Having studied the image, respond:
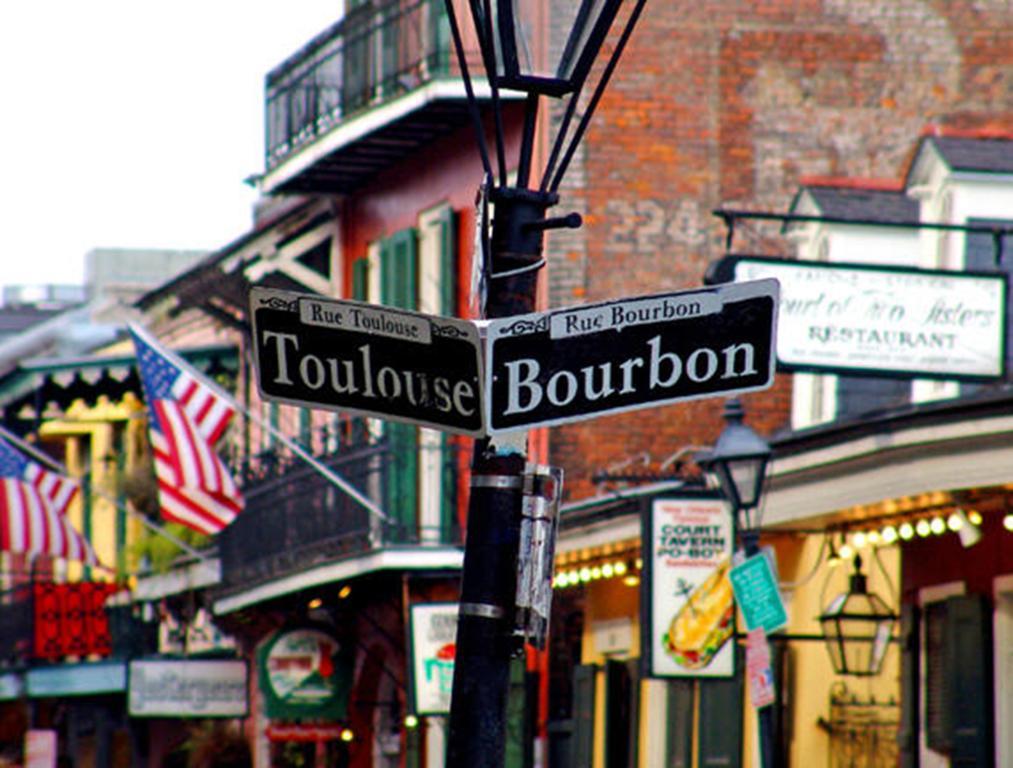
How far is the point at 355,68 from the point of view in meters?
25.1

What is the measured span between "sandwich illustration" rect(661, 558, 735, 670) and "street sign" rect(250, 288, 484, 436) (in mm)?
9965

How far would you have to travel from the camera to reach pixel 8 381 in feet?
139

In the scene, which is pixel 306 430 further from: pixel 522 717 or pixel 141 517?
pixel 522 717

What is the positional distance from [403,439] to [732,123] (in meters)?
3.86

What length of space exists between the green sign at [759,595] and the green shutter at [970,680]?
146 cm

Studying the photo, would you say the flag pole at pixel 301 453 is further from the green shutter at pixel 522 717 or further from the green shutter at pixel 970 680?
the green shutter at pixel 970 680

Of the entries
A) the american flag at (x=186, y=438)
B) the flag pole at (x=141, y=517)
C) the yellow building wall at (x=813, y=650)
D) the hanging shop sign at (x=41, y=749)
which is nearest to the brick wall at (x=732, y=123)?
the yellow building wall at (x=813, y=650)

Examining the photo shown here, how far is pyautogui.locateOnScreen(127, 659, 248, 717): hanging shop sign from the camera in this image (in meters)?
30.3

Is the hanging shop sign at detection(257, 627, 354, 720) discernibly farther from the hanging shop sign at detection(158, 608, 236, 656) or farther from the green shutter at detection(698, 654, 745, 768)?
the green shutter at detection(698, 654, 745, 768)

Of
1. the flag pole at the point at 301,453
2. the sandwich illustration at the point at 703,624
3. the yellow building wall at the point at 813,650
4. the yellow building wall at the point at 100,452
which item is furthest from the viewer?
the yellow building wall at the point at 100,452

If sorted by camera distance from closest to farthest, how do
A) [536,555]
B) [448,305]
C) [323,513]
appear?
[536,555] → [448,305] → [323,513]

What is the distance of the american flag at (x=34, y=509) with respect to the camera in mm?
30453

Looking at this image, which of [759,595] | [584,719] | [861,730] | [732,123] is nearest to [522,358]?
[759,595]

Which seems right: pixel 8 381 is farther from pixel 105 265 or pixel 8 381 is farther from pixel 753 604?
pixel 753 604
